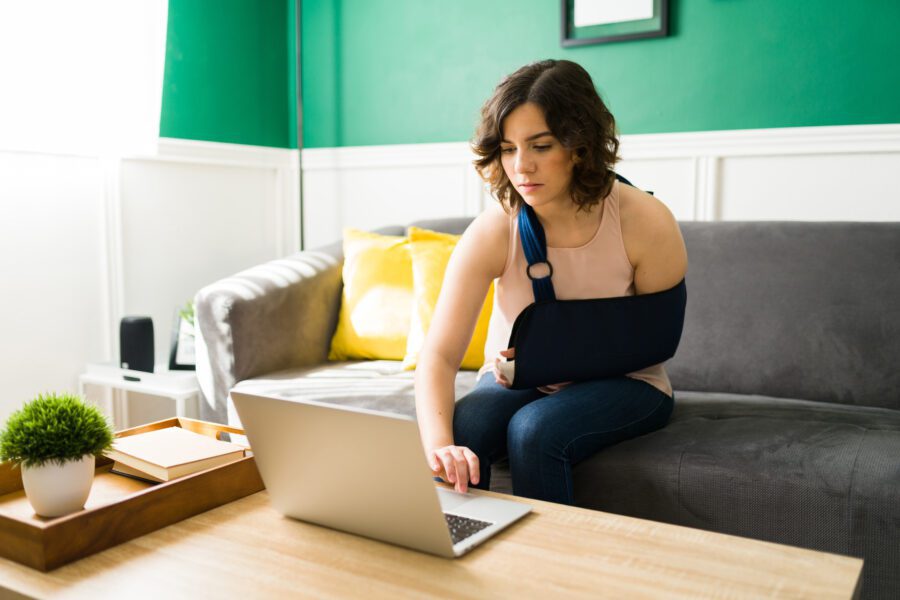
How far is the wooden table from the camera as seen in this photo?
0.82 metres

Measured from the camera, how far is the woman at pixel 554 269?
1372 mm

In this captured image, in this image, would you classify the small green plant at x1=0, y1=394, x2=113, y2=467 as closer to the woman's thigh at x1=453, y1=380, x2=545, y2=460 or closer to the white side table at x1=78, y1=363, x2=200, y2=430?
the woman's thigh at x1=453, y1=380, x2=545, y2=460

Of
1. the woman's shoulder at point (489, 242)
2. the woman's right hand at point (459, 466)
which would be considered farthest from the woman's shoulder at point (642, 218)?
the woman's right hand at point (459, 466)

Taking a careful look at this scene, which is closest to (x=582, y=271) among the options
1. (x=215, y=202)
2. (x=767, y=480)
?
(x=767, y=480)

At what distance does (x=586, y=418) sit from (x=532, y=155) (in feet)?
1.53

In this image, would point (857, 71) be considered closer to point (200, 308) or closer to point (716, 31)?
point (716, 31)

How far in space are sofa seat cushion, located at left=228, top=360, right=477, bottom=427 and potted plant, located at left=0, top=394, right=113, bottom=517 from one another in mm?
681

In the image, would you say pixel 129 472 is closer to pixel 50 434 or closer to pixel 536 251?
pixel 50 434

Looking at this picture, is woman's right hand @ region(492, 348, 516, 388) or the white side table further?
the white side table

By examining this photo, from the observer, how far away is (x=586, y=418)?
139 cm

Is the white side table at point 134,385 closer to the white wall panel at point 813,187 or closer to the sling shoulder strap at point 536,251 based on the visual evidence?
the sling shoulder strap at point 536,251

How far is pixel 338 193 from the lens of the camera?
10.0ft

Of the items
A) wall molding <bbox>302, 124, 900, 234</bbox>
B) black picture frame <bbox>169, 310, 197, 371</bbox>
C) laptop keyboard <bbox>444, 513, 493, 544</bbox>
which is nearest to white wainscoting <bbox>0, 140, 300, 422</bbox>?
black picture frame <bbox>169, 310, 197, 371</bbox>

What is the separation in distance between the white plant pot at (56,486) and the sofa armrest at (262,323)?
997mm
